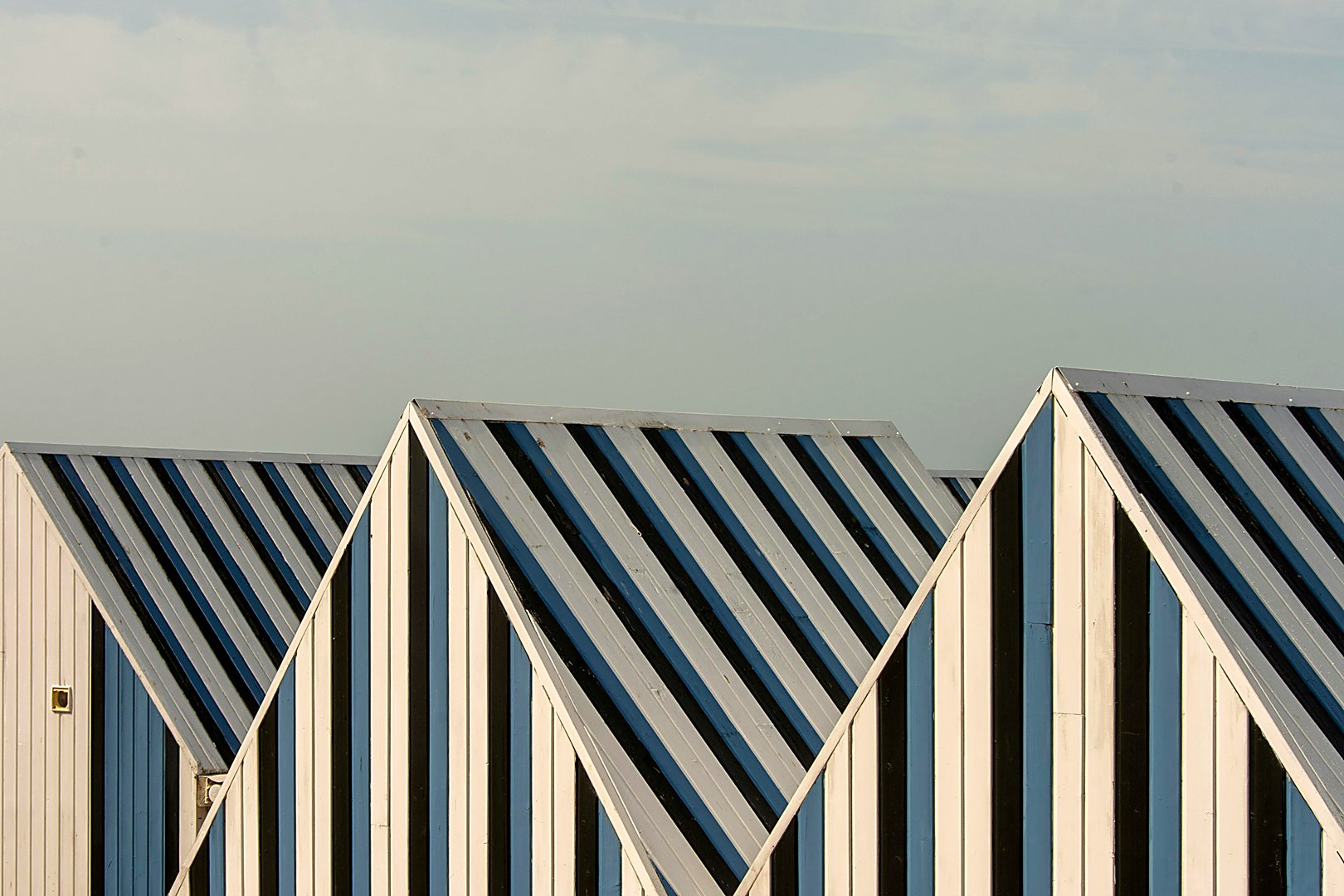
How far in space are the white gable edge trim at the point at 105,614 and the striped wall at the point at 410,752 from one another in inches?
83.7

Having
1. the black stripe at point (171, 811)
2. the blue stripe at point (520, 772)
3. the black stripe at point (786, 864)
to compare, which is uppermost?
the black stripe at point (171, 811)

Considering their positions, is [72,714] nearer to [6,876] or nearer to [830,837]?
[6,876]

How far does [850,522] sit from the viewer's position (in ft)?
35.8

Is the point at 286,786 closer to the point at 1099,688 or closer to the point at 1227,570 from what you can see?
the point at 1099,688

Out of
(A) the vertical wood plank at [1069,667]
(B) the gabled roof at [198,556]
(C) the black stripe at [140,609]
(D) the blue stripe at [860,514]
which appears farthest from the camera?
(B) the gabled roof at [198,556]

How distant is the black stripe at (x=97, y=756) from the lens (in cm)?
1288

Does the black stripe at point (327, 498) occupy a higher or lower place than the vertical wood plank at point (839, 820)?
higher

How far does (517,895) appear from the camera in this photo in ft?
27.4

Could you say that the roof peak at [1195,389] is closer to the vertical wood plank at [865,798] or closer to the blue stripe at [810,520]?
the vertical wood plank at [865,798]

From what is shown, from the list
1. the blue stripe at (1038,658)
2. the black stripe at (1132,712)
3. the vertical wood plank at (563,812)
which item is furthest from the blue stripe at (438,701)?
the black stripe at (1132,712)

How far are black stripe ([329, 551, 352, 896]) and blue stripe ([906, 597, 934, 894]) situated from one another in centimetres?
381

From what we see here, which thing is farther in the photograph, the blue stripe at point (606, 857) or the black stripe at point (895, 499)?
the black stripe at point (895, 499)

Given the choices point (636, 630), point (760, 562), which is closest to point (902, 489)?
point (760, 562)

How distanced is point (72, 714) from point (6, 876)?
1692 mm
